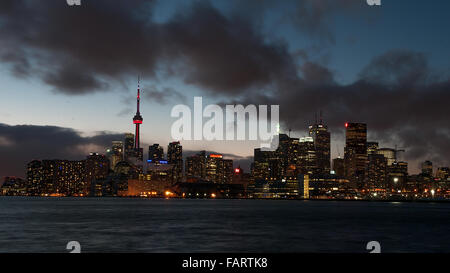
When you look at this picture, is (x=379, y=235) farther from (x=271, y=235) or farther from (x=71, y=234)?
(x=71, y=234)

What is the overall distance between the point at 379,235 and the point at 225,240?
1012 inches

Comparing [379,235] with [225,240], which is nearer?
[225,240]

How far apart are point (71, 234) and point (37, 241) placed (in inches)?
328
